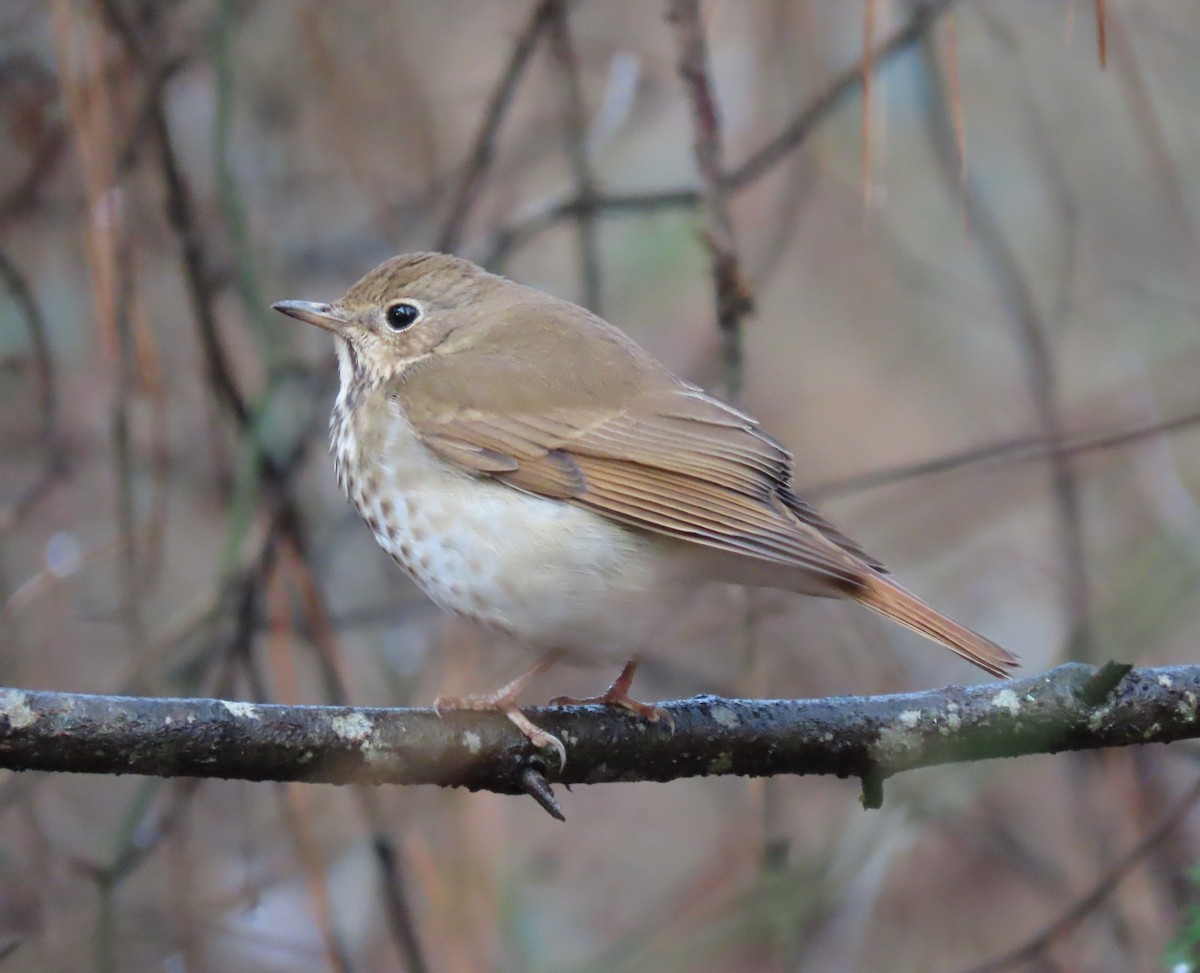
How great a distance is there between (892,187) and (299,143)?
2856 mm

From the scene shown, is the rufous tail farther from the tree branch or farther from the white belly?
the white belly

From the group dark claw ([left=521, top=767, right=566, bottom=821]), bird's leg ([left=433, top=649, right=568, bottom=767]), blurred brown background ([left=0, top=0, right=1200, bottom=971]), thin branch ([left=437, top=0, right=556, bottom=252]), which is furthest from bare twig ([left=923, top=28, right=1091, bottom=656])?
dark claw ([left=521, top=767, right=566, bottom=821])

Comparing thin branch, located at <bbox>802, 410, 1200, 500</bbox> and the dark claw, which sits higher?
thin branch, located at <bbox>802, 410, 1200, 500</bbox>

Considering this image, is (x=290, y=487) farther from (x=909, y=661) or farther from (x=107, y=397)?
(x=909, y=661)

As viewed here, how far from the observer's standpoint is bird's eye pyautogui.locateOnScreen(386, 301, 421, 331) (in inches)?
150

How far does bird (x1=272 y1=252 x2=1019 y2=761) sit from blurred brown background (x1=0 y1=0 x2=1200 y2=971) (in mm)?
476

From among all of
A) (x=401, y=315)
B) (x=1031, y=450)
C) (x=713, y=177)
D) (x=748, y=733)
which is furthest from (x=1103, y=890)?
(x=401, y=315)

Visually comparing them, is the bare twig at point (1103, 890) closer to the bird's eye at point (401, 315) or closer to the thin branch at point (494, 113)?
the bird's eye at point (401, 315)

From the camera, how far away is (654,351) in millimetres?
6453

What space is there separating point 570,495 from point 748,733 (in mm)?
721

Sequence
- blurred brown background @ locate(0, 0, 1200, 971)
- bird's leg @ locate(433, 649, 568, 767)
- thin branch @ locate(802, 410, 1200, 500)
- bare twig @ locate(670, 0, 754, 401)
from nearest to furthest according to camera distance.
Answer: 1. bird's leg @ locate(433, 649, 568, 767)
2. thin branch @ locate(802, 410, 1200, 500)
3. bare twig @ locate(670, 0, 754, 401)
4. blurred brown background @ locate(0, 0, 1200, 971)

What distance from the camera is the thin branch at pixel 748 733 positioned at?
2424 millimetres

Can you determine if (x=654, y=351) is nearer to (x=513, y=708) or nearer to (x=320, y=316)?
(x=320, y=316)

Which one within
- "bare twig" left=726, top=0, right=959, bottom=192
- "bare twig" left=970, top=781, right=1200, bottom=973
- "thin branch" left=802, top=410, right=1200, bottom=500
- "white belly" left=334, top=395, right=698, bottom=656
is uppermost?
"bare twig" left=726, top=0, right=959, bottom=192
